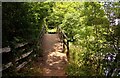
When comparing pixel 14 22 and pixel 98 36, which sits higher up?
pixel 14 22

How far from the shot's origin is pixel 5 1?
5.58 m

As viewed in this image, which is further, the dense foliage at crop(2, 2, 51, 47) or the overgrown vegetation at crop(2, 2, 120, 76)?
the overgrown vegetation at crop(2, 2, 120, 76)

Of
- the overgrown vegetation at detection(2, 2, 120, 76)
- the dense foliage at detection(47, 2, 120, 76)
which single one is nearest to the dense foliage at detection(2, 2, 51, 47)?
the overgrown vegetation at detection(2, 2, 120, 76)

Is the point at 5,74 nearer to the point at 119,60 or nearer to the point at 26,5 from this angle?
the point at 26,5

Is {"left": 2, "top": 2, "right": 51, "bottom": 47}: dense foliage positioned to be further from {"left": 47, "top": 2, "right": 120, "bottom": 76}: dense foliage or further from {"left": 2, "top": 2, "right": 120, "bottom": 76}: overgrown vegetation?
{"left": 47, "top": 2, "right": 120, "bottom": 76}: dense foliage

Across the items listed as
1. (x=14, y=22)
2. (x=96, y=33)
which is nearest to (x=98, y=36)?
(x=96, y=33)

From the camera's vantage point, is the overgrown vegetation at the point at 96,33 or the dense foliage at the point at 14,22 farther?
the overgrown vegetation at the point at 96,33

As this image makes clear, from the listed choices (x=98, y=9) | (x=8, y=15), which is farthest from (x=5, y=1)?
(x=98, y=9)

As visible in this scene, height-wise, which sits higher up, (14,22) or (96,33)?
(14,22)

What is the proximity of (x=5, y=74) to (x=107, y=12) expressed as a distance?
3.01 m

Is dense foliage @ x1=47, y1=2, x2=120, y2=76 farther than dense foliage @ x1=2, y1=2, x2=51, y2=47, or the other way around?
dense foliage @ x1=47, y1=2, x2=120, y2=76

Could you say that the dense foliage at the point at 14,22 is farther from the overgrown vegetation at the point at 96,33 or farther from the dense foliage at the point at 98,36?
the dense foliage at the point at 98,36

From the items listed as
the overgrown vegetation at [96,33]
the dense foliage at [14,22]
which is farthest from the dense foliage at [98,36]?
the dense foliage at [14,22]

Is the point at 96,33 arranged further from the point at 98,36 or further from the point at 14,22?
the point at 14,22
